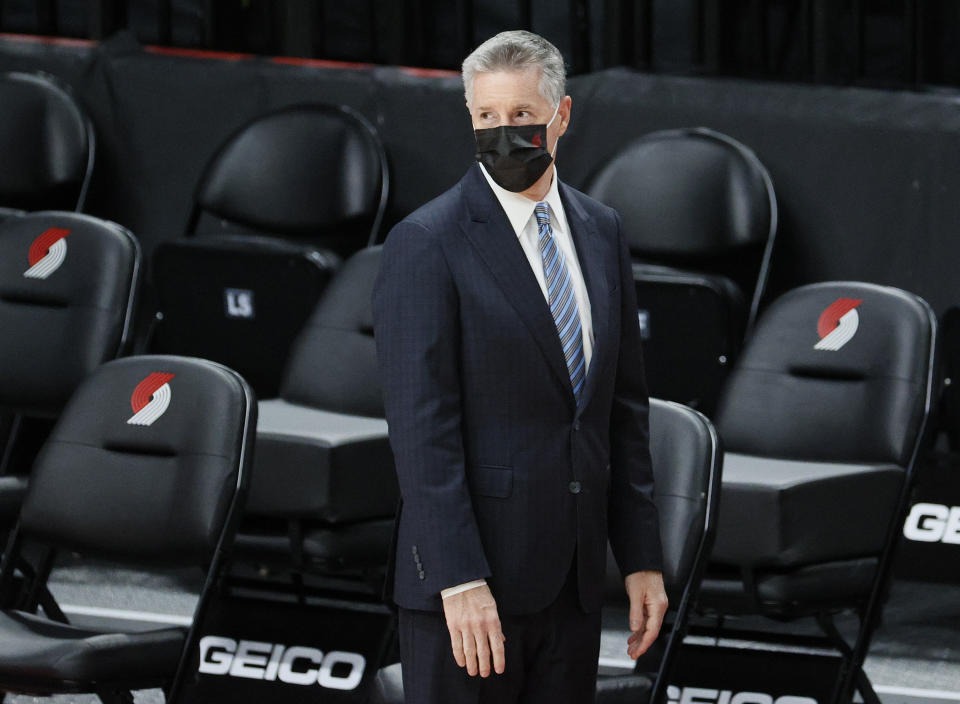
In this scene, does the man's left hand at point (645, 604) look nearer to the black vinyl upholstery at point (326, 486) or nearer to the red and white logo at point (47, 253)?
the black vinyl upholstery at point (326, 486)

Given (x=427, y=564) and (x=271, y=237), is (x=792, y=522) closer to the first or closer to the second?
(x=427, y=564)

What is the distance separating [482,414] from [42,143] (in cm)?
375

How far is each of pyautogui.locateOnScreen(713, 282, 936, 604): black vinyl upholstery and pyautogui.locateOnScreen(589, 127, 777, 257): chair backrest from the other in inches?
27.3

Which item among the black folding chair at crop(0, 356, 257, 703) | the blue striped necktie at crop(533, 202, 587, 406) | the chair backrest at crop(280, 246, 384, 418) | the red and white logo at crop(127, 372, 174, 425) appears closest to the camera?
the blue striped necktie at crop(533, 202, 587, 406)

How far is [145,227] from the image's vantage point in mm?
5977

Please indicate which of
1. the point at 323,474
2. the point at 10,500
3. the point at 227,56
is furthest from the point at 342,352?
the point at 227,56

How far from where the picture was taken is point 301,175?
5.46 m

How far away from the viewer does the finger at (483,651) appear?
7.62 feet

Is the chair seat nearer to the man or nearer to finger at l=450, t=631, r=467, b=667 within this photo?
the man

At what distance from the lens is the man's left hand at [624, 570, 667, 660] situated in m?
2.55

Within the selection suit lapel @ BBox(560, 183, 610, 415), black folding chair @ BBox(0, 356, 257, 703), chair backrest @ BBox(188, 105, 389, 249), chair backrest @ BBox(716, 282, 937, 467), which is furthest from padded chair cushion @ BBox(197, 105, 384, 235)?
suit lapel @ BBox(560, 183, 610, 415)

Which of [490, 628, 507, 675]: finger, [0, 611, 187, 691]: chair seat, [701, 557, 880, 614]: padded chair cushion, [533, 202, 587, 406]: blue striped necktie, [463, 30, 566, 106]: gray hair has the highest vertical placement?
[463, 30, 566, 106]: gray hair

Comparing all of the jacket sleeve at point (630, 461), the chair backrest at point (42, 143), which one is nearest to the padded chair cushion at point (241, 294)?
the chair backrest at point (42, 143)

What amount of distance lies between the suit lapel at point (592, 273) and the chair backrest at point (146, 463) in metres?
1.20
